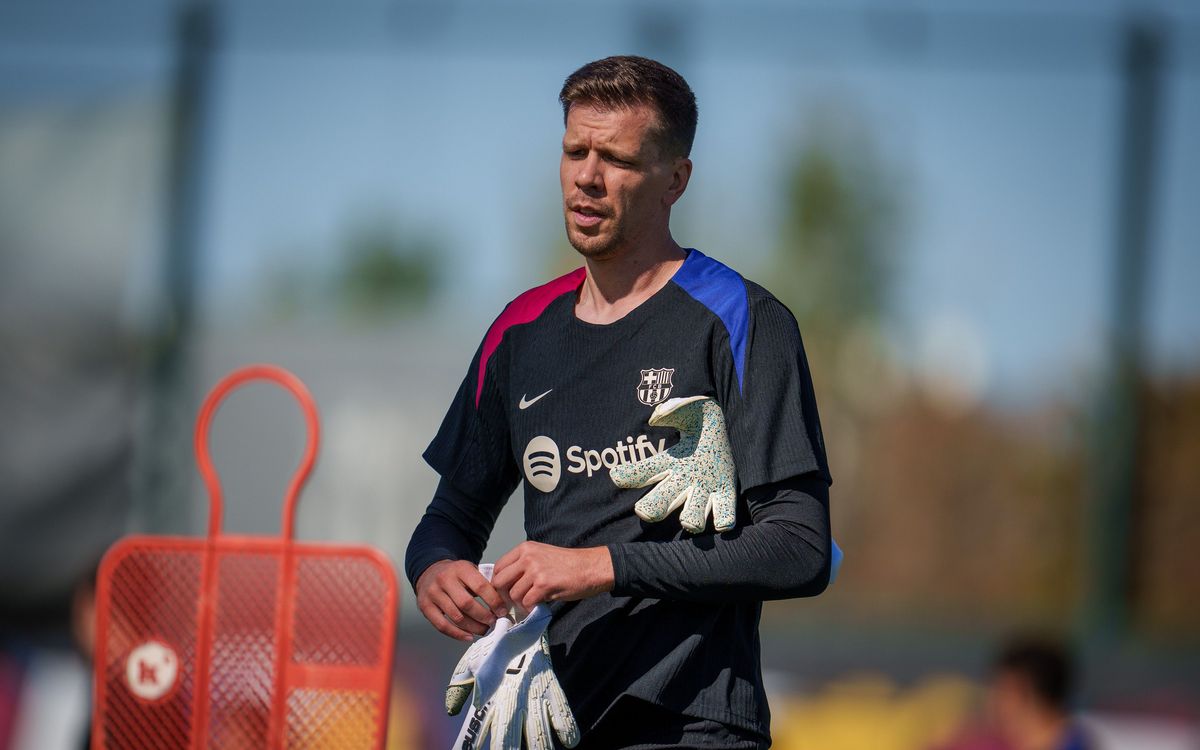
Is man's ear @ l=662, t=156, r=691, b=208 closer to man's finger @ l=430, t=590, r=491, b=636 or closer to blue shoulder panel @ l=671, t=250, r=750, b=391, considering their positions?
blue shoulder panel @ l=671, t=250, r=750, b=391

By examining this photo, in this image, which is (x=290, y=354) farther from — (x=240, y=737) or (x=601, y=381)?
(x=601, y=381)

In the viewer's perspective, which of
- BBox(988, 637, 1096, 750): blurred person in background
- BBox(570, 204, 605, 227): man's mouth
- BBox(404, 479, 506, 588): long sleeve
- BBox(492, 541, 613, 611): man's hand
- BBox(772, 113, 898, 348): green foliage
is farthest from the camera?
BBox(772, 113, 898, 348): green foliage

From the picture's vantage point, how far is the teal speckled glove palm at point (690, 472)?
6.82ft

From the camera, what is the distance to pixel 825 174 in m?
17.5

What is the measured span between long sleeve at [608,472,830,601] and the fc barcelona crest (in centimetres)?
25

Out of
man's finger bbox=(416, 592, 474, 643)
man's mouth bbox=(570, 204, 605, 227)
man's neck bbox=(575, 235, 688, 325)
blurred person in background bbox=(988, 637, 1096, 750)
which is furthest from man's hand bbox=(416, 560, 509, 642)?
blurred person in background bbox=(988, 637, 1096, 750)

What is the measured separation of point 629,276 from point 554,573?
58 centimetres

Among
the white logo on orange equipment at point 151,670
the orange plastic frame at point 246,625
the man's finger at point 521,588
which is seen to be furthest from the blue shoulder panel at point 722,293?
the white logo on orange equipment at point 151,670

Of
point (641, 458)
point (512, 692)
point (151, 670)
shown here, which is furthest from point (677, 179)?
point (151, 670)

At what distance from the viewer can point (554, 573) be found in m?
2.00

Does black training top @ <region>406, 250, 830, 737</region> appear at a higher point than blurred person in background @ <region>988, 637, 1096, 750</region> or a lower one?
higher

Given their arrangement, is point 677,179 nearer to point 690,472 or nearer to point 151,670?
point 690,472

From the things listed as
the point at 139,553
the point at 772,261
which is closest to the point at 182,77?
the point at 139,553

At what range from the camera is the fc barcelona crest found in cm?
217
